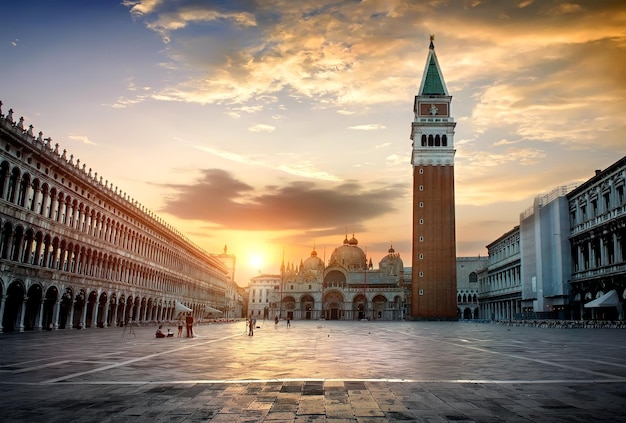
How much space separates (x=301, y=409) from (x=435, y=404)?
88.9 inches

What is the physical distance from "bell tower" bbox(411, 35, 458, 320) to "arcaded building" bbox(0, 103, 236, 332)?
39305mm

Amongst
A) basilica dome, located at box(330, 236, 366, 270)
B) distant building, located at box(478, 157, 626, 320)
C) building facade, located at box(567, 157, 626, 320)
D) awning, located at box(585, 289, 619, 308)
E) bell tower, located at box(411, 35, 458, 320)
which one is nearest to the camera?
awning, located at box(585, 289, 619, 308)

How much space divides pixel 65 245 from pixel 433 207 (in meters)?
56.2

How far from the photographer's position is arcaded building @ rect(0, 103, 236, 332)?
28.6 m

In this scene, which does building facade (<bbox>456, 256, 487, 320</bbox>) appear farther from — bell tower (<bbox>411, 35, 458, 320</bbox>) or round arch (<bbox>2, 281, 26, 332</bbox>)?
round arch (<bbox>2, 281, 26, 332</bbox>)

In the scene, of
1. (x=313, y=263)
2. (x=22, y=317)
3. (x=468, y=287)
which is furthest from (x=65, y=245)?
(x=468, y=287)

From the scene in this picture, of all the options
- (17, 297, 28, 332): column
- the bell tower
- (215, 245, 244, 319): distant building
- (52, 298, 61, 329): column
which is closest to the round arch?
(17, 297, 28, 332): column

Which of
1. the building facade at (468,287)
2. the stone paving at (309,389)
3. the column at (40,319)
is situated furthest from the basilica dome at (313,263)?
the stone paving at (309,389)

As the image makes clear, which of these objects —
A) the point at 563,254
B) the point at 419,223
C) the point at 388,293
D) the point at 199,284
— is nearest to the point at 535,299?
the point at 563,254

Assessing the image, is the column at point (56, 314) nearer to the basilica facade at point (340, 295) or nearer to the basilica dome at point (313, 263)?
the basilica facade at point (340, 295)

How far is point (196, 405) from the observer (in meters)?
7.91

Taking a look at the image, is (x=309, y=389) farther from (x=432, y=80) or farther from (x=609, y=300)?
(x=432, y=80)

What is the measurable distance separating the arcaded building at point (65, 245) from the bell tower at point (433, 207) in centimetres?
3931

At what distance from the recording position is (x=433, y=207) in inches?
3049
